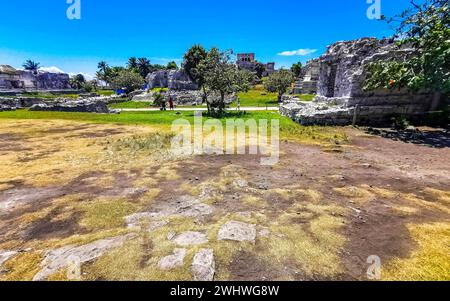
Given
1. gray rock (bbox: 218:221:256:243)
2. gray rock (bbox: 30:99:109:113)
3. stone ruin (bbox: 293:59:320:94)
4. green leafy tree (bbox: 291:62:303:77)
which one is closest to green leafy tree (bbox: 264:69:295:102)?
stone ruin (bbox: 293:59:320:94)

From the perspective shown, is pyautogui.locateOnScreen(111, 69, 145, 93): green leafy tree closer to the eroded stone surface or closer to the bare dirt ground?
the bare dirt ground

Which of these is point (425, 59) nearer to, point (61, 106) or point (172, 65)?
point (61, 106)

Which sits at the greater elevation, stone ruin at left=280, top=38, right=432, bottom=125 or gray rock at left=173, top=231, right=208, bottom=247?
stone ruin at left=280, top=38, right=432, bottom=125

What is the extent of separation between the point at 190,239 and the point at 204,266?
2.95 feet

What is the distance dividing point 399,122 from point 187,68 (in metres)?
55.1

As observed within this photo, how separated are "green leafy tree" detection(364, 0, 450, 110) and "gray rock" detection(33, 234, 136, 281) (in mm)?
16250

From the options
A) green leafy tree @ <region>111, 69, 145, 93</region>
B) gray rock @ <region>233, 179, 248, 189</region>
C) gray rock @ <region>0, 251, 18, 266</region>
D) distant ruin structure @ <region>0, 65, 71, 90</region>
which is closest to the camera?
gray rock @ <region>0, 251, 18, 266</region>

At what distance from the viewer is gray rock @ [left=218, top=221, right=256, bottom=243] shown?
5.17 metres

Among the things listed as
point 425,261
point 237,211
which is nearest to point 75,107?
point 237,211

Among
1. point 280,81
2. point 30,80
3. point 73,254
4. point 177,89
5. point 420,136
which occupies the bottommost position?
point 73,254

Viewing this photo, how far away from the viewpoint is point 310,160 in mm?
10914

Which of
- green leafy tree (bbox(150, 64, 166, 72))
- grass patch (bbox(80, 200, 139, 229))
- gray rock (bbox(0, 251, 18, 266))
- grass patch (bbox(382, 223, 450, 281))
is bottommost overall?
grass patch (bbox(382, 223, 450, 281))

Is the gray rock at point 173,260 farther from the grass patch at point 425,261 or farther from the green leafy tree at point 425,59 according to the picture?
the green leafy tree at point 425,59

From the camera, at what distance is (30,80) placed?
85.2 m
